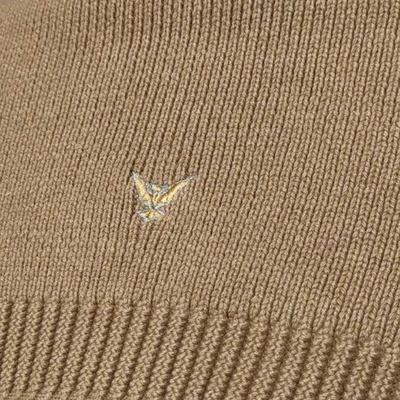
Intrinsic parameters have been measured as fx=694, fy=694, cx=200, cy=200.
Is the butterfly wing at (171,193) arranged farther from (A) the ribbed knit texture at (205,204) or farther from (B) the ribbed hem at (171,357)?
(B) the ribbed hem at (171,357)

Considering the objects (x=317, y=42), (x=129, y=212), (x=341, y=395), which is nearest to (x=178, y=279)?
(x=129, y=212)

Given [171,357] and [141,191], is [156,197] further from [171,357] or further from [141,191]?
[171,357]

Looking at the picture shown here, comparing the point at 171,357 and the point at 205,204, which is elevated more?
the point at 205,204

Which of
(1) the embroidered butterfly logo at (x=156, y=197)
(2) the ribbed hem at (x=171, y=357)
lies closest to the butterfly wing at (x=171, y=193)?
(1) the embroidered butterfly logo at (x=156, y=197)

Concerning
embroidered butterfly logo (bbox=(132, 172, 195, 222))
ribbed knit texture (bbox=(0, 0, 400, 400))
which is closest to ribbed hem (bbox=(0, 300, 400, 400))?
ribbed knit texture (bbox=(0, 0, 400, 400))

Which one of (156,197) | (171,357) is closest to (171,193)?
(156,197)

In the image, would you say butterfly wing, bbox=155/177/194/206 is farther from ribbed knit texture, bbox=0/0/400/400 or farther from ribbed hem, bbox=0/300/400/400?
ribbed hem, bbox=0/300/400/400
